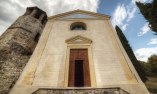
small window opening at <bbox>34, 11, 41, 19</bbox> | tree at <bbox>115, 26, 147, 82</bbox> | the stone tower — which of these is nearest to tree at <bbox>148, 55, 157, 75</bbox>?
tree at <bbox>115, 26, 147, 82</bbox>

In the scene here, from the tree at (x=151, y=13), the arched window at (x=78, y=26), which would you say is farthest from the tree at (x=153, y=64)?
the arched window at (x=78, y=26)

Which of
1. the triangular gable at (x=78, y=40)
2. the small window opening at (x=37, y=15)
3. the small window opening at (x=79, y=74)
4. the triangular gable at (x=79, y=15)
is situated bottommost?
the small window opening at (x=79, y=74)

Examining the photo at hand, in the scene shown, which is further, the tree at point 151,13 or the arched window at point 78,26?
the arched window at point 78,26

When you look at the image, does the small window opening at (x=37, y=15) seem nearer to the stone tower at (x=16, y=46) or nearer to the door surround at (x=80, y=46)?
the stone tower at (x=16, y=46)

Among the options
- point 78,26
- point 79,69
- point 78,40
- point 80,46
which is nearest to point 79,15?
point 78,26

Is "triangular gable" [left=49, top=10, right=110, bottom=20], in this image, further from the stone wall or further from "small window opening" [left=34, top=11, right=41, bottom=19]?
the stone wall

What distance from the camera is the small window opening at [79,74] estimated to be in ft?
31.2

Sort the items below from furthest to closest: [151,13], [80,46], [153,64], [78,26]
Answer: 1. [153,64]
2. [78,26]
3. [151,13]
4. [80,46]

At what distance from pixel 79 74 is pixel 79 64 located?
2.39 feet

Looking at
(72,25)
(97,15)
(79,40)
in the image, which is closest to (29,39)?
(72,25)

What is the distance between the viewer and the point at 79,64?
10555 millimetres

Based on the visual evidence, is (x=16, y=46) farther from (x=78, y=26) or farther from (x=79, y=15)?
(x=79, y=15)

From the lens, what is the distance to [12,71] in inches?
420

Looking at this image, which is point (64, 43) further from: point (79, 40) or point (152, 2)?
point (152, 2)
